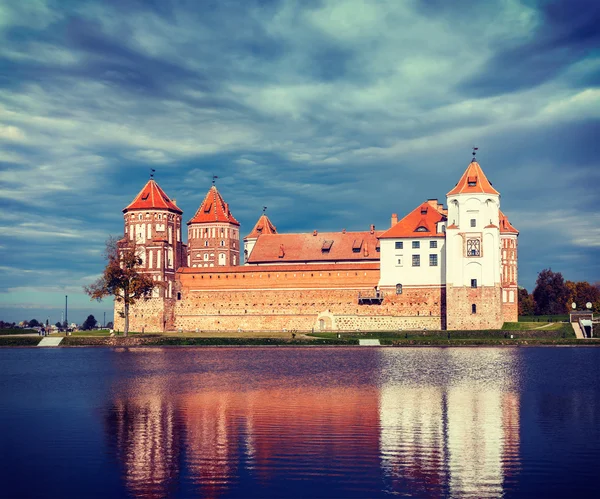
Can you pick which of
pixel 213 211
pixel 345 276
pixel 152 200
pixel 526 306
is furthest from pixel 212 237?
pixel 526 306

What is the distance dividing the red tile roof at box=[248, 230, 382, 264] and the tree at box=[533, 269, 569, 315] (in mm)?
29080

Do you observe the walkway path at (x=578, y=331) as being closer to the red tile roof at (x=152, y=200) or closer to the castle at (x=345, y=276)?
the castle at (x=345, y=276)

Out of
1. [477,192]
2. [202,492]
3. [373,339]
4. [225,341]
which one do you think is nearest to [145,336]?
[225,341]

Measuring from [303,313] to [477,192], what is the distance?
1866 centimetres

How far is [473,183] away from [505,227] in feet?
64.8

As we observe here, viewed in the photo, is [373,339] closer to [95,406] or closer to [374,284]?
[374,284]

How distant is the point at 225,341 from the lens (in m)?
60.1

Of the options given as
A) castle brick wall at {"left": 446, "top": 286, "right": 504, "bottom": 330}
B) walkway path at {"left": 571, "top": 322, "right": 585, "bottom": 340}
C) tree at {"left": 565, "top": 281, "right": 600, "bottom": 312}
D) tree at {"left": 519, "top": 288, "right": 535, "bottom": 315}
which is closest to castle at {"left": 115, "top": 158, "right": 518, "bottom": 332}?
castle brick wall at {"left": 446, "top": 286, "right": 504, "bottom": 330}

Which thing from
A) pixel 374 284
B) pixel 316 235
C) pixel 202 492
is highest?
pixel 316 235

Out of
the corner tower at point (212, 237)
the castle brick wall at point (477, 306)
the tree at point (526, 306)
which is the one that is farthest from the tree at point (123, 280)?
the tree at point (526, 306)

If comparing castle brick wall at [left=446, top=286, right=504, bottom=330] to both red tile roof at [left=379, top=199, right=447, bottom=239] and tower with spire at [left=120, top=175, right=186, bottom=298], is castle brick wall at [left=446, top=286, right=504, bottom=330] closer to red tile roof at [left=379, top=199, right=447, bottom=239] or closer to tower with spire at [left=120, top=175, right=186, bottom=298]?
red tile roof at [left=379, top=199, right=447, bottom=239]

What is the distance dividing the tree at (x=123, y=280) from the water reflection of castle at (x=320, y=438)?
39704 mm

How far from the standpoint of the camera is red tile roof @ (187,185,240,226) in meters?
82.3

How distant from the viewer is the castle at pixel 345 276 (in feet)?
213
